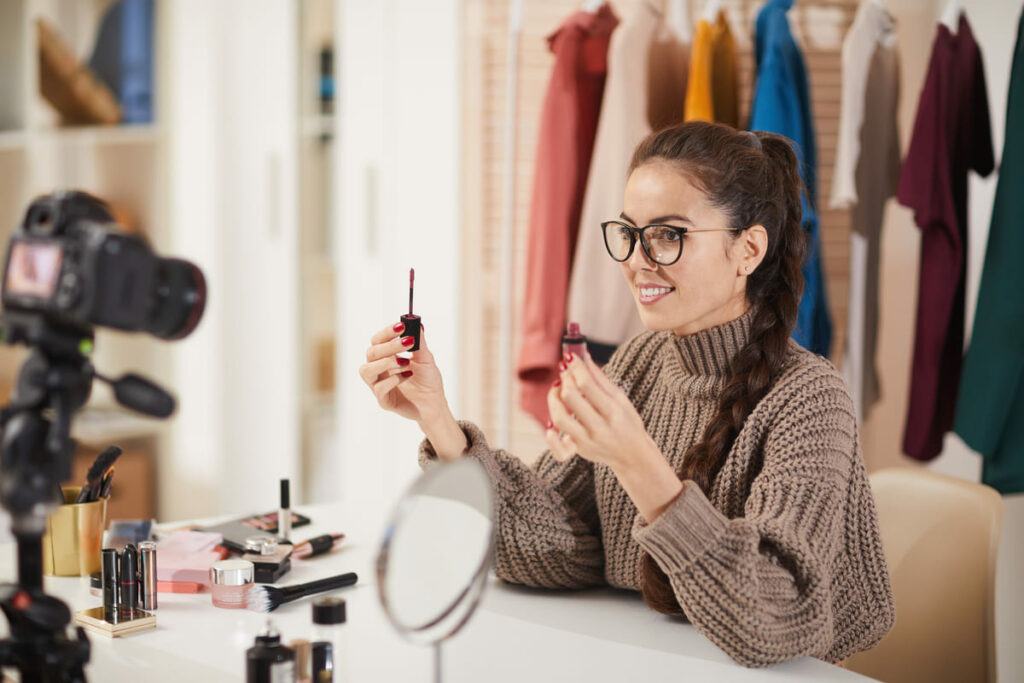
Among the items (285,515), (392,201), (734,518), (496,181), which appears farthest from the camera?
(392,201)

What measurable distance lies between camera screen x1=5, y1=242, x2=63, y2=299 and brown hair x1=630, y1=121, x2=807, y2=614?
737 millimetres

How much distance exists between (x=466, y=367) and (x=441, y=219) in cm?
45

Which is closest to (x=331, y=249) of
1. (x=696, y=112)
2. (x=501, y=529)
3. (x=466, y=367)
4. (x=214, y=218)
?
(x=214, y=218)

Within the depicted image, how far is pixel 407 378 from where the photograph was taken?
4.33ft

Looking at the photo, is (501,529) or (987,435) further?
(987,435)

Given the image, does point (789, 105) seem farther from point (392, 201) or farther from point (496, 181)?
point (392, 201)

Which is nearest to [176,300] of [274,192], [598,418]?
[598,418]

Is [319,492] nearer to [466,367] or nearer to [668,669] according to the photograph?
[466,367]

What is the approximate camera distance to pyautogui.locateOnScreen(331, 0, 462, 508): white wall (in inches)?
112

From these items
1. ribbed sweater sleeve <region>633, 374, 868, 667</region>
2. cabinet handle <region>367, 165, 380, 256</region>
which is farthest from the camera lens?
cabinet handle <region>367, 165, 380, 256</region>

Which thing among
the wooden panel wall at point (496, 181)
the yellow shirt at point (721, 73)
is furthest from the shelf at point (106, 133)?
the yellow shirt at point (721, 73)

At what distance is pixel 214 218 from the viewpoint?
312 centimetres

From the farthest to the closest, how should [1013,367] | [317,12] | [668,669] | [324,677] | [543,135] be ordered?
[317,12], [543,135], [1013,367], [668,669], [324,677]

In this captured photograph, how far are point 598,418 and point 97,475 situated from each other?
2.46 ft
